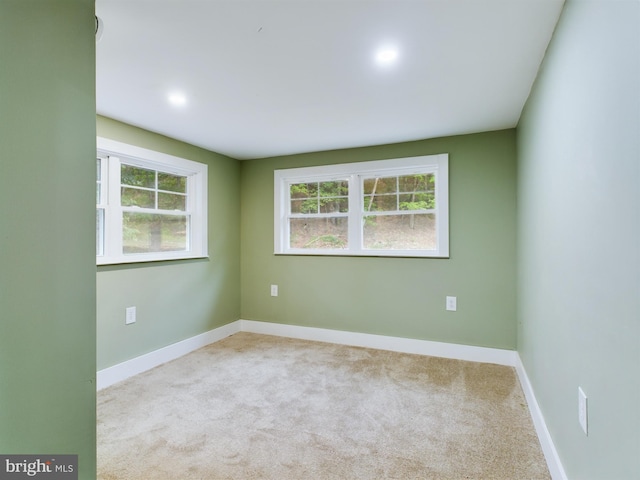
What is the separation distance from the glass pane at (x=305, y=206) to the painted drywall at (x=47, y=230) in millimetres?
2956

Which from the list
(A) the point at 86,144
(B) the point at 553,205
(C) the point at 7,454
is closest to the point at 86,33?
(A) the point at 86,144

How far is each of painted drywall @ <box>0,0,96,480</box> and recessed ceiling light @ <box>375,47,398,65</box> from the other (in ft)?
4.17

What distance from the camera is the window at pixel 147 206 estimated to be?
2775 mm

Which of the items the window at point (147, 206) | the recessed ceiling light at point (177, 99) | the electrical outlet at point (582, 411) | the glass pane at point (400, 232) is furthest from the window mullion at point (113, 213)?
the electrical outlet at point (582, 411)

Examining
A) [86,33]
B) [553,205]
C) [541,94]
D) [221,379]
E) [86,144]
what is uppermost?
[541,94]

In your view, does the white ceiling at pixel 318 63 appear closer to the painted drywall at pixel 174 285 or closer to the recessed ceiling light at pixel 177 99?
the recessed ceiling light at pixel 177 99

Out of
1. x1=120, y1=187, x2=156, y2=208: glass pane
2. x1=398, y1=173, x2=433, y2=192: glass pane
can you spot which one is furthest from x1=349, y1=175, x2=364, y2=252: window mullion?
x1=120, y1=187, x2=156, y2=208: glass pane

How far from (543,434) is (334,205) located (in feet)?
8.80

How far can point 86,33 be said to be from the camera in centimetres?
109

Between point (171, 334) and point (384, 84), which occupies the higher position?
point (384, 84)

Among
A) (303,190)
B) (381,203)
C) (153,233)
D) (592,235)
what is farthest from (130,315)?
(592,235)

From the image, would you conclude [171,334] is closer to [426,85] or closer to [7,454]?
[7,454]

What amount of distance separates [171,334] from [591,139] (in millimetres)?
3391

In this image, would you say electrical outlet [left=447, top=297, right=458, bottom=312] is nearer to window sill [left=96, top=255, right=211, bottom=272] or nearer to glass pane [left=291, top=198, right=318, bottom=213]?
glass pane [left=291, top=198, right=318, bottom=213]
